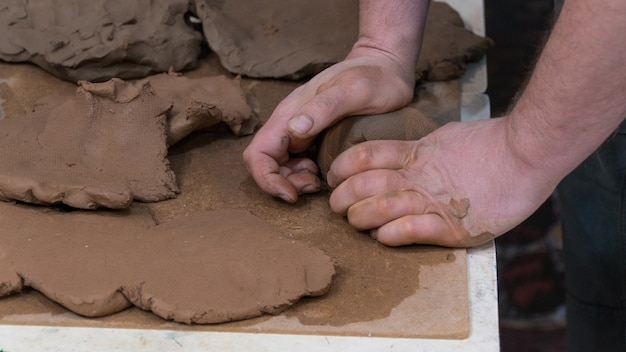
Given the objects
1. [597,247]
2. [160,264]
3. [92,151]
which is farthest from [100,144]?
[597,247]

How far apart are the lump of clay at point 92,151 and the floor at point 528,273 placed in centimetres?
191

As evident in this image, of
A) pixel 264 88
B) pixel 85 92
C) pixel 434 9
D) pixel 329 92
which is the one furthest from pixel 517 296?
pixel 85 92

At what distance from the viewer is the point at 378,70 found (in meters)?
2.16

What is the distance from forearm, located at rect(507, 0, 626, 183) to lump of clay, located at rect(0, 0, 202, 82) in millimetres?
1099

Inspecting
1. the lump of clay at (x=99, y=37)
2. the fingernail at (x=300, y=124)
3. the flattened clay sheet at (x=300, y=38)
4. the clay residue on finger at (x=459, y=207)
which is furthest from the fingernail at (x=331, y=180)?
the lump of clay at (x=99, y=37)

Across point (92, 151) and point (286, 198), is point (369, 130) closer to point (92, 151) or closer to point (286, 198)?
point (286, 198)

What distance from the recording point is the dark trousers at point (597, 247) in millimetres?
2334

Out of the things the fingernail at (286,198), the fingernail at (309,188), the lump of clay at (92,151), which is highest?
the lump of clay at (92,151)

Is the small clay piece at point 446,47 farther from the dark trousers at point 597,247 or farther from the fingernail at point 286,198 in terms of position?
the fingernail at point 286,198

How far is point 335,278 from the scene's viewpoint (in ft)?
5.89

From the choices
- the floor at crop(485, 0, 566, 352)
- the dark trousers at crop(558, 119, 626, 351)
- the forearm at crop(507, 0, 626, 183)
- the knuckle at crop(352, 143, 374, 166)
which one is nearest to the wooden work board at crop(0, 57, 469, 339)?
the knuckle at crop(352, 143, 374, 166)

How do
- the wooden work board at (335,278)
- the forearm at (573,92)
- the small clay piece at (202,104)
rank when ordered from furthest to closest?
the small clay piece at (202,104)
the wooden work board at (335,278)
the forearm at (573,92)

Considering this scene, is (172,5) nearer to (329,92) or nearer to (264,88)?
(264,88)

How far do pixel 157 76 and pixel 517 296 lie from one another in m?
2.11
